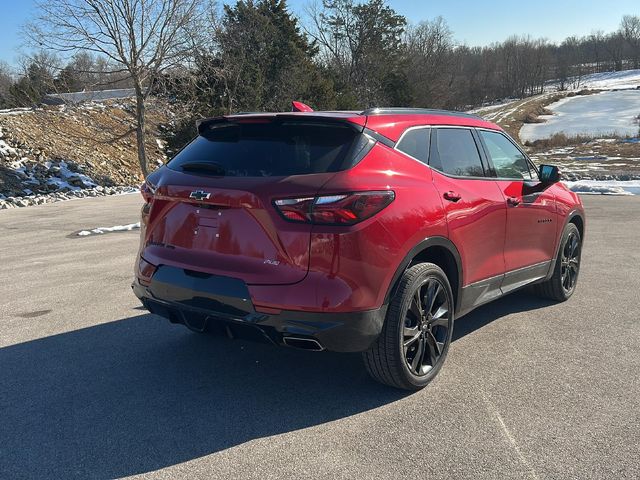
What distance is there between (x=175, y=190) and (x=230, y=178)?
435mm

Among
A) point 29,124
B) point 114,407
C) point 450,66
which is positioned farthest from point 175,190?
point 450,66

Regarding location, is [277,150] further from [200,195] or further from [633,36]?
[633,36]

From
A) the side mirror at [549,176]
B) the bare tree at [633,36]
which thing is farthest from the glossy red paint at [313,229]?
the bare tree at [633,36]

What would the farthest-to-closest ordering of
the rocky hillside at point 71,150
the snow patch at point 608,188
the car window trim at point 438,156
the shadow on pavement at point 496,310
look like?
the rocky hillside at point 71,150, the snow patch at point 608,188, the shadow on pavement at point 496,310, the car window trim at point 438,156

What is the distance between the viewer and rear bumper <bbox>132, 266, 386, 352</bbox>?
3.23m

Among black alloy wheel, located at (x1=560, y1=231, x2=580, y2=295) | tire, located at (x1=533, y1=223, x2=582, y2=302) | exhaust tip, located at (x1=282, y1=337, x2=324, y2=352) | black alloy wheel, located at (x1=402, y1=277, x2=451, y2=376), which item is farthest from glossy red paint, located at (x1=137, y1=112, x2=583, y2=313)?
black alloy wheel, located at (x1=560, y1=231, x2=580, y2=295)

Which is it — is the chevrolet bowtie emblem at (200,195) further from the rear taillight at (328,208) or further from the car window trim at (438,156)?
the car window trim at (438,156)

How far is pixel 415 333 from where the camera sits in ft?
12.2

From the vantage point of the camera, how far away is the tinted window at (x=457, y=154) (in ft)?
13.5

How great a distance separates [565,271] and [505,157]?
5.36 ft

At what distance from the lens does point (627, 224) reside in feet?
36.2

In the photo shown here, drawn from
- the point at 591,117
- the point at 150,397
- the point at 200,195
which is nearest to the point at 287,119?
the point at 200,195

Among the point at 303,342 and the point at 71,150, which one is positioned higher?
the point at 71,150

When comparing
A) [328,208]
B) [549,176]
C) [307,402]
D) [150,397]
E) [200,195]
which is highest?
[200,195]
